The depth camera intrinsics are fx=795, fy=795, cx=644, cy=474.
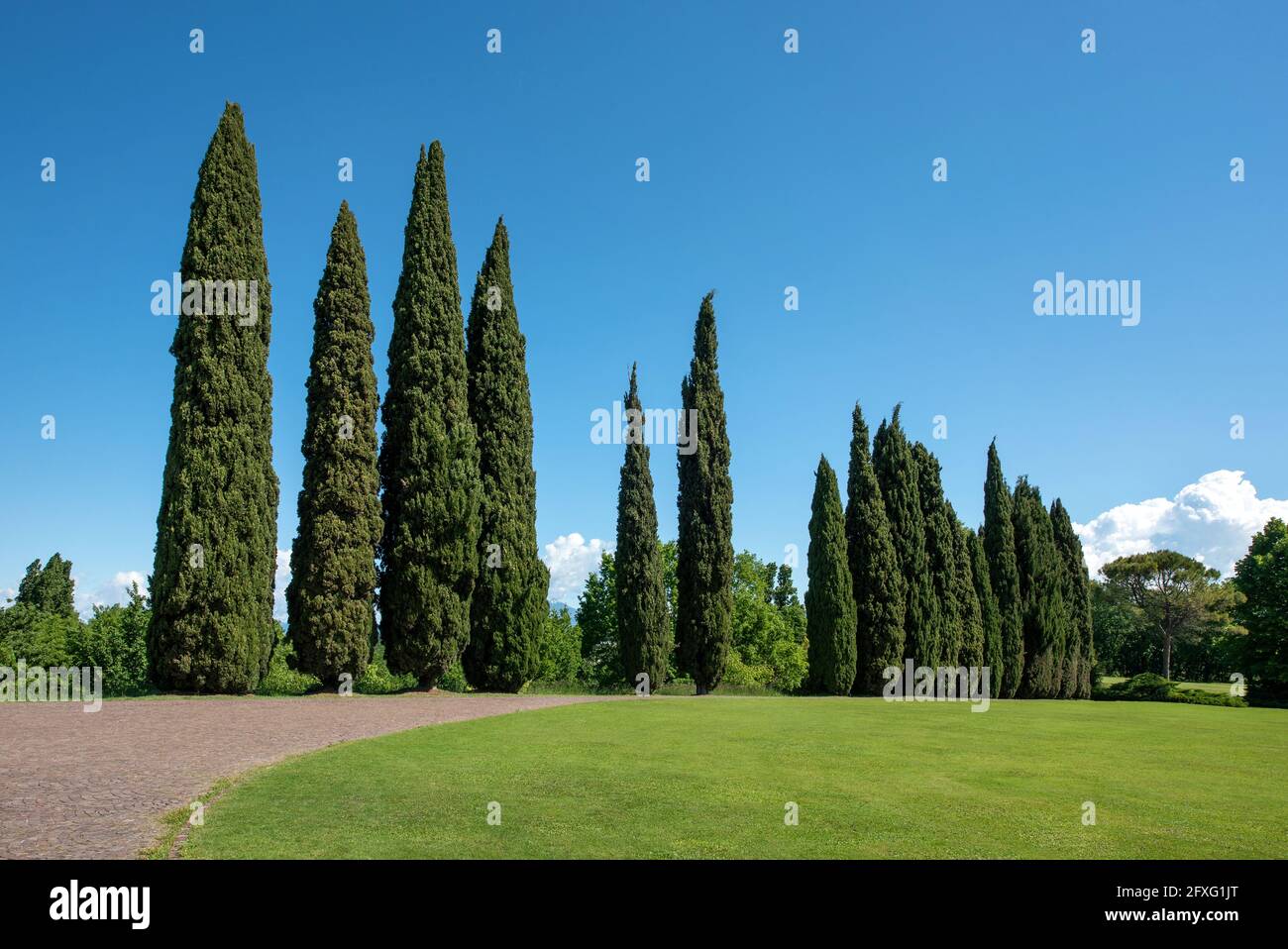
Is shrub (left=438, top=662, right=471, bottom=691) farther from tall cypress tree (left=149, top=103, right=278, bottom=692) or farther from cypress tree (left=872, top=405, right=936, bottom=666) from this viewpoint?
cypress tree (left=872, top=405, right=936, bottom=666)

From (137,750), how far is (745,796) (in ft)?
27.3

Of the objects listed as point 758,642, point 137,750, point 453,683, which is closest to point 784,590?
point 758,642

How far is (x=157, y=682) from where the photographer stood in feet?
68.0

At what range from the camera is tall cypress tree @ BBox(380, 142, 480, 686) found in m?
24.0

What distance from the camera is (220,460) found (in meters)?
21.5

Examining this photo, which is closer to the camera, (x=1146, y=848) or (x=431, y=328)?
(x=1146, y=848)

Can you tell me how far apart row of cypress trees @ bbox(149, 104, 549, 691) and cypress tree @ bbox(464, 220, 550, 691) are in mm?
65

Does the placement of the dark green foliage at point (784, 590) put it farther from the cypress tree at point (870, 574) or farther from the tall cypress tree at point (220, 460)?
the tall cypress tree at point (220, 460)

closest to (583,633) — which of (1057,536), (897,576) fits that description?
(897,576)

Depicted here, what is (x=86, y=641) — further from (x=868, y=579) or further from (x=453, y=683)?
(x=868, y=579)
